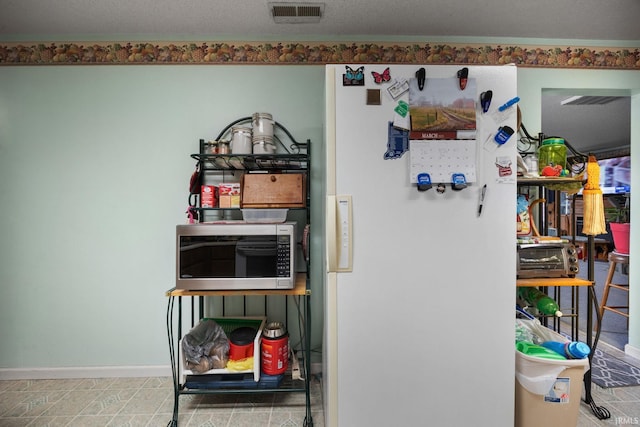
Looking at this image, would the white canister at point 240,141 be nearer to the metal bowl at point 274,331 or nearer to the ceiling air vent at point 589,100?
the metal bowl at point 274,331

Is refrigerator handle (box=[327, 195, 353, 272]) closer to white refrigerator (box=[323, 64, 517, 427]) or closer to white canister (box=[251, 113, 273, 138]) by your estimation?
white refrigerator (box=[323, 64, 517, 427])

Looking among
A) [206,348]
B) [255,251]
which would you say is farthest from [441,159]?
[206,348]

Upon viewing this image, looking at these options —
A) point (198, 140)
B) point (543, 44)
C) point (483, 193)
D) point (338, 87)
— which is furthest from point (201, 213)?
point (543, 44)

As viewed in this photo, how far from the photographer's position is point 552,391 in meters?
1.34

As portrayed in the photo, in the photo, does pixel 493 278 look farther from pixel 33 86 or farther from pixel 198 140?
pixel 33 86

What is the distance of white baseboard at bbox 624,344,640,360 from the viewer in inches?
87.7

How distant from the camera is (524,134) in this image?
6.81 feet

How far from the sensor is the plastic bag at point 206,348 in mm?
1648

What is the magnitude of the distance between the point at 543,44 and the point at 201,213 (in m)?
2.76

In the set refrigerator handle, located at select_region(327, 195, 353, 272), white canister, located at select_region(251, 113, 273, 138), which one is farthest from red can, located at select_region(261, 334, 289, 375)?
white canister, located at select_region(251, 113, 273, 138)

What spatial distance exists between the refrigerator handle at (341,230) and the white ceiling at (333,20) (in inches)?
51.6

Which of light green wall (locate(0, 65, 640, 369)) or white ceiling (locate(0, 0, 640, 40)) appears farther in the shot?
light green wall (locate(0, 65, 640, 369))

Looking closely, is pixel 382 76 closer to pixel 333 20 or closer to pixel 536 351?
pixel 333 20

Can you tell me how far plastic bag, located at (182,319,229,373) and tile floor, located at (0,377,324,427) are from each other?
1.05 ft
